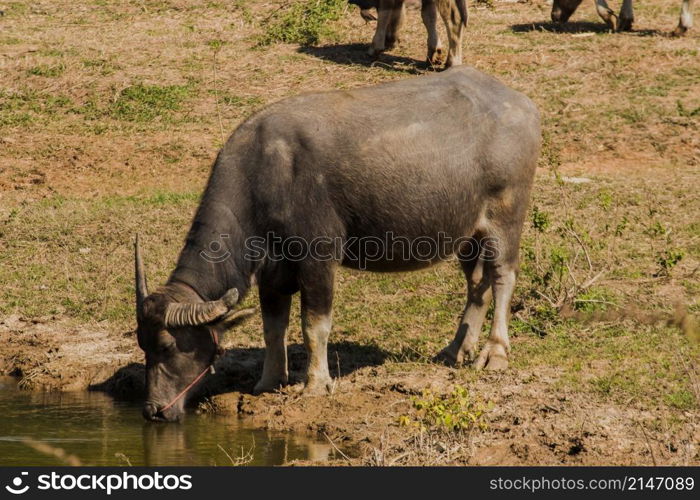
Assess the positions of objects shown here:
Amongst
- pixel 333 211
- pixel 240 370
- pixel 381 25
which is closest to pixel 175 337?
pixel 333 211

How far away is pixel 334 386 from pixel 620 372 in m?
2.07

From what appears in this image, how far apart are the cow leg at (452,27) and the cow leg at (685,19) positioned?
3.83m

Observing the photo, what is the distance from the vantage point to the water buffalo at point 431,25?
16391 millimetres

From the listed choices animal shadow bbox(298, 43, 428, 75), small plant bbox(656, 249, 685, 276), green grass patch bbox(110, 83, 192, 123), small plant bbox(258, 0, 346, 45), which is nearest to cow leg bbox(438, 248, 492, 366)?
small plant bbox(656, 249, 685, 276)

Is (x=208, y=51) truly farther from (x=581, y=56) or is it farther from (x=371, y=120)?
(x=371, y=120)

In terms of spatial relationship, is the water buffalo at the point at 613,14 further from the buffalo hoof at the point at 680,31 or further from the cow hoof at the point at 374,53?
the cow hoof at the point at 374,53

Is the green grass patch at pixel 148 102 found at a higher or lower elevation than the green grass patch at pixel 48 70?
lower

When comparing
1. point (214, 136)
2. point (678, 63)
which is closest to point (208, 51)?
point (214, 136)

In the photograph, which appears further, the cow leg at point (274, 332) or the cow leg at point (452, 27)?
the cow leg at point (452, 27)

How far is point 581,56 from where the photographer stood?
17.4 m

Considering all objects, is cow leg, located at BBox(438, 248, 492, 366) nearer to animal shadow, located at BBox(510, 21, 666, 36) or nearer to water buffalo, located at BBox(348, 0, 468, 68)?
water buffalo, located at BBox(348, 0, 468, 68)

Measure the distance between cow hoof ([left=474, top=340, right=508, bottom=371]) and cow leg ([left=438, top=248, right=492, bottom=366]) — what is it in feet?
0.81

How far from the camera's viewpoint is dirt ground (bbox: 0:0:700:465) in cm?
773

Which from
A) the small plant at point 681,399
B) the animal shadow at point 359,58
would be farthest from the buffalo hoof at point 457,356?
the animal shadow at point 359,58
